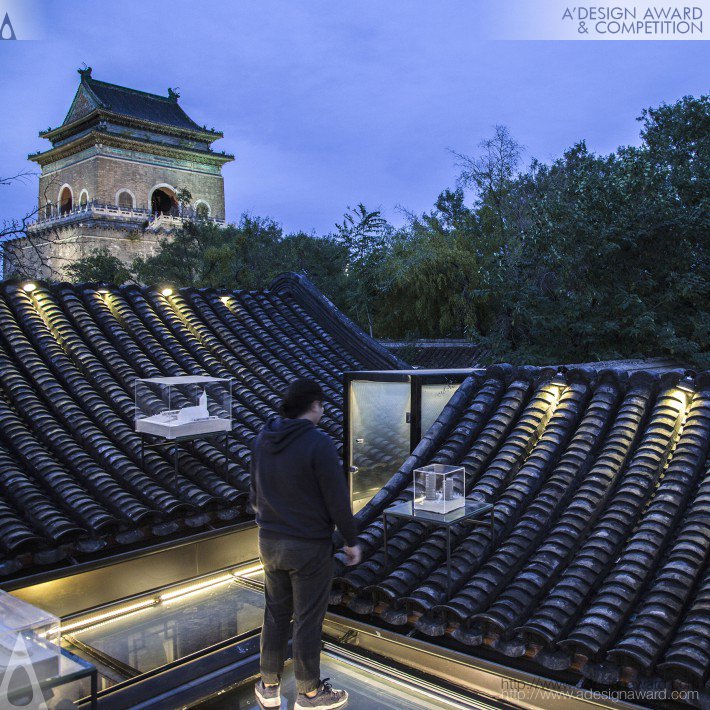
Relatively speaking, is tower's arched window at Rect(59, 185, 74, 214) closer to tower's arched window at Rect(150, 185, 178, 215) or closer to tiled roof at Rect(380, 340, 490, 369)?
tower's arched window at Rect(150, 185, 178, 215)

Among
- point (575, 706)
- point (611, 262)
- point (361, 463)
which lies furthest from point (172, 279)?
point (575, 706)

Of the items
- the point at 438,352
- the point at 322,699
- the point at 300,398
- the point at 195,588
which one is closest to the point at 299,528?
the point at 300,398

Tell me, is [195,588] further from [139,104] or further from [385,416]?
[139,104]

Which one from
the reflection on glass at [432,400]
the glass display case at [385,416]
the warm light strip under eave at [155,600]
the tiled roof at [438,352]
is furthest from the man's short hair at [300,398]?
the tiled roof at [438,352]

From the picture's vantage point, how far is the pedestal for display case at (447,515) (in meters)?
4.03

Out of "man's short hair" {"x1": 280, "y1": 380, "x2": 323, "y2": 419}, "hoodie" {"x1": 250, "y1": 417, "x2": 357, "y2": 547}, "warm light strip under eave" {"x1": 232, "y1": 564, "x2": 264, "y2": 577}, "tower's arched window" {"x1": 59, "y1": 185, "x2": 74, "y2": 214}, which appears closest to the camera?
"hoodie" {"x1": 250, "y1": 417, "x2": 357, "y2": 547}

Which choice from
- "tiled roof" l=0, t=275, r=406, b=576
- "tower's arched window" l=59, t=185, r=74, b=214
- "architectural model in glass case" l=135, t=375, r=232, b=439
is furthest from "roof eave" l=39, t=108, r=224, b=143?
"architectural model in glass case" l=135, t=375, r=232, b=439

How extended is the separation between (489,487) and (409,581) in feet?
3.88

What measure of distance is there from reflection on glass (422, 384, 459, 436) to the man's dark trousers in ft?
11.5

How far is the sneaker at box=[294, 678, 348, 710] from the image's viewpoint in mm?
3221

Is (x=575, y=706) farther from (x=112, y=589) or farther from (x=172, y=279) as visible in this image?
(x=172, y=279)

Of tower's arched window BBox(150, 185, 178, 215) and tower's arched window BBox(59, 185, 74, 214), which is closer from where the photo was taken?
tower's arched window BBox(59, 185, 74, 214)

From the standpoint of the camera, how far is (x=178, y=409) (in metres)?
6.52

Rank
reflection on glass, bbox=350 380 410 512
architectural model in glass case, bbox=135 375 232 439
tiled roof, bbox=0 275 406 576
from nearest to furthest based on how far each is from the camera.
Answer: tiled roof, bbox=0 275 406 576, architectural model in glass case, bbox=135 375 232 439, reflection on glass, bbox=350 380 410 512
